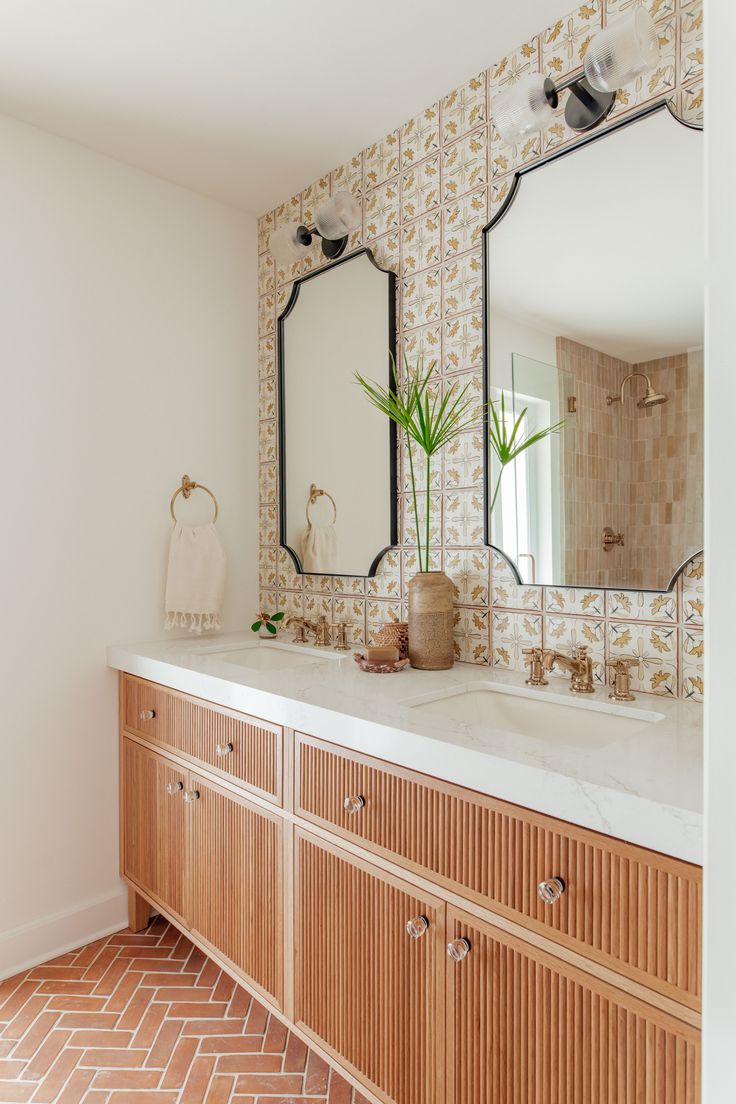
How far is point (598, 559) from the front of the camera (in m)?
1.60

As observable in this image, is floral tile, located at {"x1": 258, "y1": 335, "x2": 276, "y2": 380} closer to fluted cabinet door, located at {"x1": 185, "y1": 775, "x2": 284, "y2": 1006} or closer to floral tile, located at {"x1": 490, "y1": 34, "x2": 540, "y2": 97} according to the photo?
floral tile, located at {"x1": 490, "y1": 34, "x2": 540, "y2": 97}

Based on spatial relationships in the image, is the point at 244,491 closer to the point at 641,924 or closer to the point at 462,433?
the point at 462,433

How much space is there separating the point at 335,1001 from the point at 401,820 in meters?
0.49

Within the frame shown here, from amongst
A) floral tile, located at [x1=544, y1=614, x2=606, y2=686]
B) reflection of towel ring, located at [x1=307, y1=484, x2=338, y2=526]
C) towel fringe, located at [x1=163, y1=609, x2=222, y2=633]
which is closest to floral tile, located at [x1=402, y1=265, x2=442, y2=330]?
reflection of towel ring, located at [x1=307, y1=484, x2=338, y2=526]

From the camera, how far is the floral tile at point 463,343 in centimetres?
185

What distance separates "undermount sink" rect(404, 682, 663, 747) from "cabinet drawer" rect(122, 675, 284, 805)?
38cm

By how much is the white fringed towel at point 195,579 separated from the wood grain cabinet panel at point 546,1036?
57.8 inches

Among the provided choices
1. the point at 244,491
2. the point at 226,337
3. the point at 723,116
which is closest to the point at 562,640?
the point at 723,116

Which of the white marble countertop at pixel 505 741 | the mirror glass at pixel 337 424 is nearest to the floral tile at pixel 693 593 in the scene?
the white marble countertop at pixel 505 741

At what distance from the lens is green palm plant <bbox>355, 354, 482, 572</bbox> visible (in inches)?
73.0

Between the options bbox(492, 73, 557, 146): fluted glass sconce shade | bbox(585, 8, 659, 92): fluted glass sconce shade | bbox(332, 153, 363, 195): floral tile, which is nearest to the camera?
bbox(585, 8, 659, 92): fluted glass sconce shade

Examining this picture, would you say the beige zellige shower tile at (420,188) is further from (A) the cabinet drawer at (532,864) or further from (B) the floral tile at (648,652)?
(A) the cabinet drawer at (532,864)

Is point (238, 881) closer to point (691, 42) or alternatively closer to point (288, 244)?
point (288, 244)

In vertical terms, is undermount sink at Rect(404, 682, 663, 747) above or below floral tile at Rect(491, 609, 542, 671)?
below
